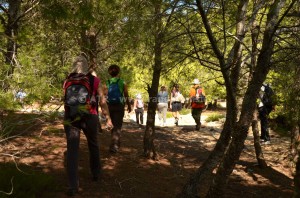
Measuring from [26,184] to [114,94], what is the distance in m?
2.56

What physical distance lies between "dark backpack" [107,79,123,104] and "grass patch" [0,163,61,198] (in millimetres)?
2093

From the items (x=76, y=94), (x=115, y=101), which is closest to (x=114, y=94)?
(x=115, y=101)

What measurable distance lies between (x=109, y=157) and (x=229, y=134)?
8.19ft

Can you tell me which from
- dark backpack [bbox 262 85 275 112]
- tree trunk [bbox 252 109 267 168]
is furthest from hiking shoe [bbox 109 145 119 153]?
dark backpack [bbox 262 85 275 112]

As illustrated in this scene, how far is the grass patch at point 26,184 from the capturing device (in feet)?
12.6

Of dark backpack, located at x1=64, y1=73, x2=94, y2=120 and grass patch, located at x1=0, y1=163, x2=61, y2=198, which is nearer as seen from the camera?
grass patch, located at x1=0, y1=163, x2=61, y2=198

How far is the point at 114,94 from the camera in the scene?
20.1 feet

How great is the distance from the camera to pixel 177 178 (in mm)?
5824

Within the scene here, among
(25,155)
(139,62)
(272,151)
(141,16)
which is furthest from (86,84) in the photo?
(272,151)

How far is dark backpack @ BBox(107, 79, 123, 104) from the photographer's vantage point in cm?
609

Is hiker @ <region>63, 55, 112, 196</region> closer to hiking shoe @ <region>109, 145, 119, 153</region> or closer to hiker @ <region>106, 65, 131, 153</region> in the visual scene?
hiker @ <region>106, 65, 131, 153</region>

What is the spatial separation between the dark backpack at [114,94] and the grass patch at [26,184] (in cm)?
209

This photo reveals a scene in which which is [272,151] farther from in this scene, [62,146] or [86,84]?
[86,84]

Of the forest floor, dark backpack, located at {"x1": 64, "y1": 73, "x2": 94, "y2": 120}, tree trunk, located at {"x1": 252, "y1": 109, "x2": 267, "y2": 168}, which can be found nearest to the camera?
dark backpack, located at {"x1": 64, "y1": 73, "x2": 94, "y2": 120}
